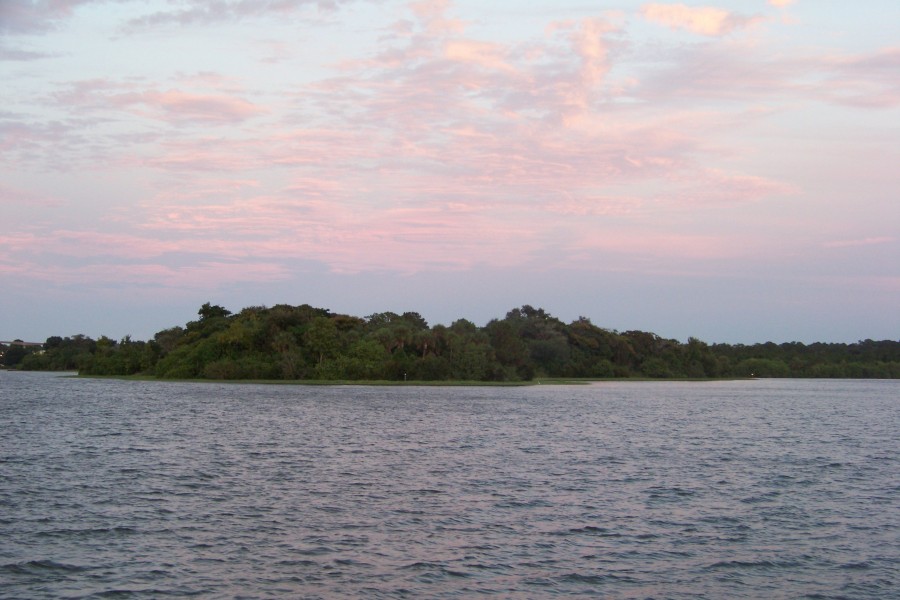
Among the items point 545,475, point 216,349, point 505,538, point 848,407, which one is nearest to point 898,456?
point 545,475

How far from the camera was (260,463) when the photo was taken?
125ft

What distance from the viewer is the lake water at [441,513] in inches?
770

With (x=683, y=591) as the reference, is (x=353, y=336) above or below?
above

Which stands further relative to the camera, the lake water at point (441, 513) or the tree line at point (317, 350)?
the tree line at point (317, 350)

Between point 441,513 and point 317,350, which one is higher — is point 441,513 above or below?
below

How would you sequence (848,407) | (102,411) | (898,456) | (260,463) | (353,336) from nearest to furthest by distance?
1. (260,463)
2. (898,456)
3. (102,411)
4. (848,407)
5. (353,336)

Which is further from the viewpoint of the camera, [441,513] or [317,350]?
[317,350]

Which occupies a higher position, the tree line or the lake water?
the tree line

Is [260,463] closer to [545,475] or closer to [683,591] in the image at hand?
→ [545,475]

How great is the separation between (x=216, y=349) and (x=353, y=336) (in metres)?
22.5

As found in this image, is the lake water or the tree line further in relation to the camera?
the tree line

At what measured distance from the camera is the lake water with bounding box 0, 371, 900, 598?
19.5 m

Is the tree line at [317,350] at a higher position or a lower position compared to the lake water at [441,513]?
higher

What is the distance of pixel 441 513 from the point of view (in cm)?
2669
